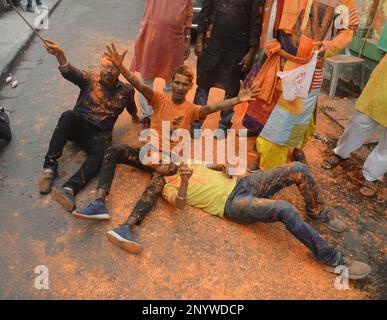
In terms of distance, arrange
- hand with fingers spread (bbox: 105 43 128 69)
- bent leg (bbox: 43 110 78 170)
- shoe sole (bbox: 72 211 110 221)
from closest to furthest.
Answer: shoe sole (bbox: 72 211 110 221) < hand with fingers spread (bbox: 105 43 128 69) < bent leg (bbox: 43 110 78 170)

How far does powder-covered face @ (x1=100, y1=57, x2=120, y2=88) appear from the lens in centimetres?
337

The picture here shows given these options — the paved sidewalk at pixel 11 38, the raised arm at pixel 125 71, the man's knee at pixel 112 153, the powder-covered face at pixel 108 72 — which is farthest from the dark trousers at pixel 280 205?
the paved sidewalk at pixel 11 38

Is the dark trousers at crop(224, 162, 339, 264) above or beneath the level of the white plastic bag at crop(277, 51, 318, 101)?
beneath

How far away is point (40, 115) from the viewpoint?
4406 mm

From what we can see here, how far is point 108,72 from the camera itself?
339 cm

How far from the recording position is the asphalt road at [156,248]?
257 cm

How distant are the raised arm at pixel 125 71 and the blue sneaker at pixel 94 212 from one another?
1061 millimetres

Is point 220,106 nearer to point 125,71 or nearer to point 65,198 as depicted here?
point 125,71

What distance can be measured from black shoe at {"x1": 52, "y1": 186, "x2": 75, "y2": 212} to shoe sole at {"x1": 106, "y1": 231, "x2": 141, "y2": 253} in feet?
1.50

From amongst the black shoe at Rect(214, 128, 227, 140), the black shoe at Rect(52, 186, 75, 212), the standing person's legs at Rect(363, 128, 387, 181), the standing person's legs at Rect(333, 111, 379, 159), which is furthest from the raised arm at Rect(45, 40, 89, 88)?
the standing person's legs at Rect(363, 128, 387, 181)

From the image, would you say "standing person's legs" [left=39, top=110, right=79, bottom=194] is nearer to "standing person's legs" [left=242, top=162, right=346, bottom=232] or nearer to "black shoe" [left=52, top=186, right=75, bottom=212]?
"black shoe" [left=52, top=186, right=75, bottom=212]

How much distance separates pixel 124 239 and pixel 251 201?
3.40 feet

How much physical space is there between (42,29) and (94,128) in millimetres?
4973

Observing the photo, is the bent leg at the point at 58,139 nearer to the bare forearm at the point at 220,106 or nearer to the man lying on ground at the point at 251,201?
the man lying on ground at the point at 251,201
